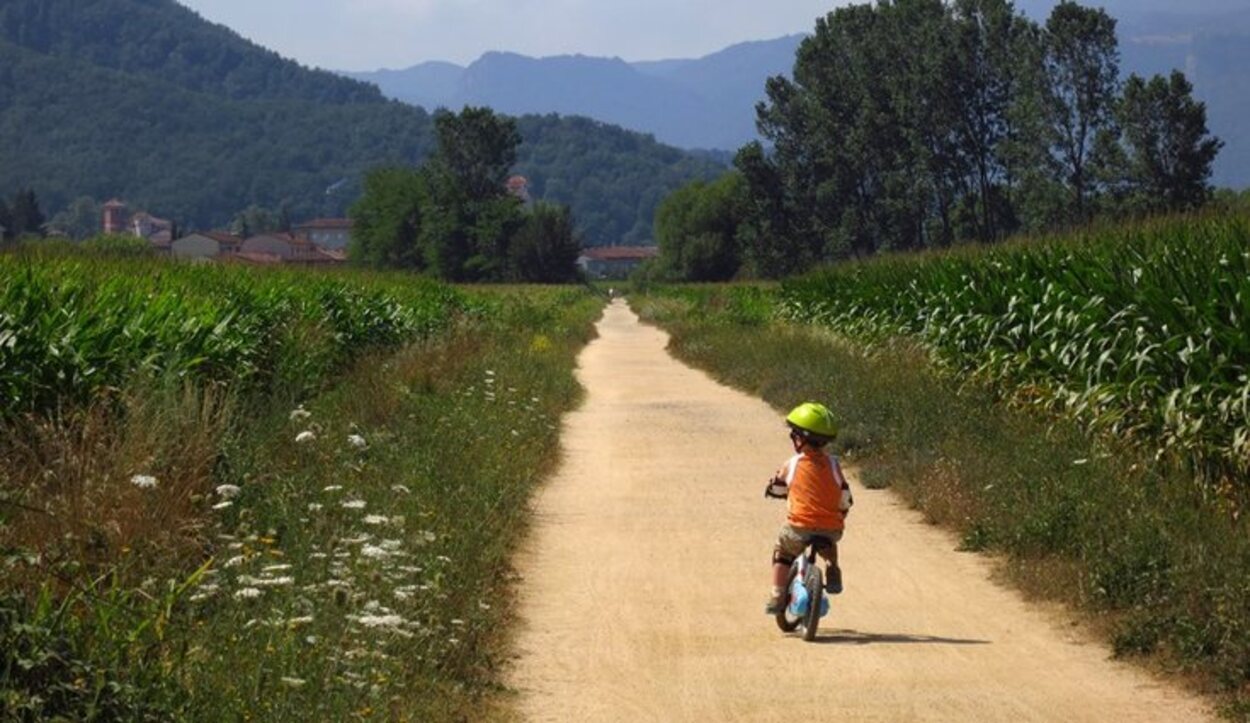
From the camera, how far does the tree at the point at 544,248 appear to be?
13025cm

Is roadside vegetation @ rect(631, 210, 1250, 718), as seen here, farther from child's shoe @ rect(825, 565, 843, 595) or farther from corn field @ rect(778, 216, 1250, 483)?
child's shoe @ rect(825, 565, 843, 595)

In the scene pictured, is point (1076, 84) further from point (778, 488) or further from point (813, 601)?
point (813, 601)

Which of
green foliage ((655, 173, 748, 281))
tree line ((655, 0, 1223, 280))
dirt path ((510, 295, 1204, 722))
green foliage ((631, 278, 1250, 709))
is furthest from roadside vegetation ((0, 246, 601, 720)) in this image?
green foliage ((655, 173, 748, 281))

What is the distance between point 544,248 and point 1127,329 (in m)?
121

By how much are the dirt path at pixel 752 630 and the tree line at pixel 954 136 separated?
1670 inches

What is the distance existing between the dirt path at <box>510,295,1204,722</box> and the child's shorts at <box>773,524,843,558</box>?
1.52 feet

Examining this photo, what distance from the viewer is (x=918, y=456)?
52.7 feet

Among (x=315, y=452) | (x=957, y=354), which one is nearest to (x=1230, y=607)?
(x=315, y=452)

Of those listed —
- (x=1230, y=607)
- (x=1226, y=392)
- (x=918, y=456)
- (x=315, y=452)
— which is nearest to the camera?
(x=1230, y=607)

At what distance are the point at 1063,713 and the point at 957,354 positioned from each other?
13590mm

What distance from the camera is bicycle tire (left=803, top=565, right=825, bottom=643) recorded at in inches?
366

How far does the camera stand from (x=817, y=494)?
9.73 metres

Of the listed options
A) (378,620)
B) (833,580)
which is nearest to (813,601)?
(833,580)

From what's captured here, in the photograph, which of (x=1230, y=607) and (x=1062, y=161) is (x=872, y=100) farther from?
(x=1230, y=607)
